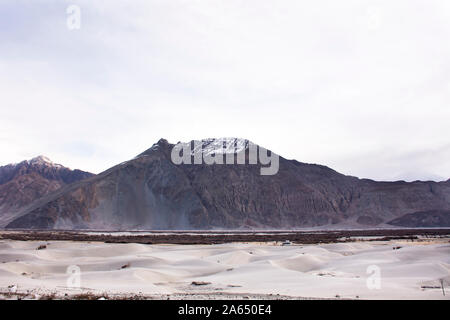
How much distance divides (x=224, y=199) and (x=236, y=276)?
355 ft

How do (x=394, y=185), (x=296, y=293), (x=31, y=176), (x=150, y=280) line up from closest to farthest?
(x=296, y=293), (x=150, y=280), (x=394, y=185), (x=31, y=176)

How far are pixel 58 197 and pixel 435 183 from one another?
120 meters

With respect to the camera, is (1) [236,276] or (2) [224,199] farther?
(2) [224,199]

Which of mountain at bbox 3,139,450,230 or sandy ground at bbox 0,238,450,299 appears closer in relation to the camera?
sandy ground at bbox 0,238,450,299

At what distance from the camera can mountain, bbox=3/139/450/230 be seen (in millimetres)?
119875

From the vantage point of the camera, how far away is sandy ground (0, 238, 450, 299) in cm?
1573

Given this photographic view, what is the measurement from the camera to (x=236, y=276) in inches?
913

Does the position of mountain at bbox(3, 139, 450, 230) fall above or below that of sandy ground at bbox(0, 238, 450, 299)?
above

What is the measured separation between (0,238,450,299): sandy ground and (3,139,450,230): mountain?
83840mm

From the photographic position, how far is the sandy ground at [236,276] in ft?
51.6

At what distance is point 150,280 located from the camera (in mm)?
22703
